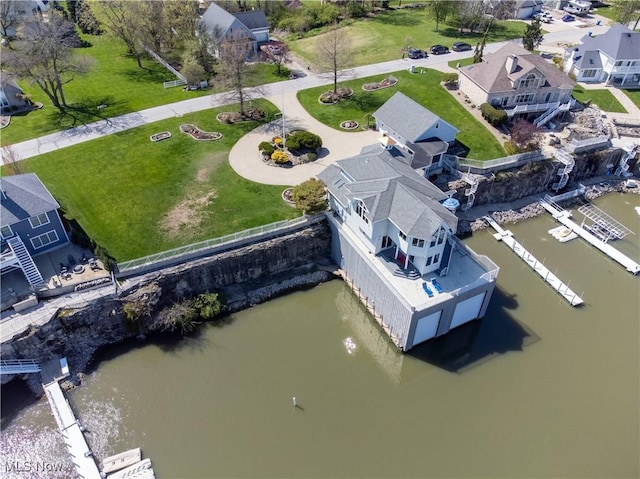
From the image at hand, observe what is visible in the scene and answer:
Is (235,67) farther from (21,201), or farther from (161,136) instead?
(21,201)

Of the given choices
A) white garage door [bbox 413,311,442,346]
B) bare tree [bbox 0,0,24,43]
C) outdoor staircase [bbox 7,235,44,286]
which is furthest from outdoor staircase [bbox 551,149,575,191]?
bare tree [bbox 0,0,24,43]

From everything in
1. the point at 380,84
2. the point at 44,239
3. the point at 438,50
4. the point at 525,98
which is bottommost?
the point at 44,239

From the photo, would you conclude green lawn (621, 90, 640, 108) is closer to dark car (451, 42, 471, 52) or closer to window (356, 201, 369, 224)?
dark car (451, 42, 471, 52)

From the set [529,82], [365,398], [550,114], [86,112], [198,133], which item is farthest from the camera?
[86,112]

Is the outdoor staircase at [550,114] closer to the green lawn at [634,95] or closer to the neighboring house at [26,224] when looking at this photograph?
the green lawn at [634,95]

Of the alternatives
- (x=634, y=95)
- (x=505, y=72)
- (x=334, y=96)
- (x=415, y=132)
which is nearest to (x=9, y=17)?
(x=334, y=96)

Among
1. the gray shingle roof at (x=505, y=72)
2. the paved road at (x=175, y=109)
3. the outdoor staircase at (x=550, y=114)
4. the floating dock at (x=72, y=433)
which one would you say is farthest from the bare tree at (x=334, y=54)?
the floating dock at (x=72, y=433)
